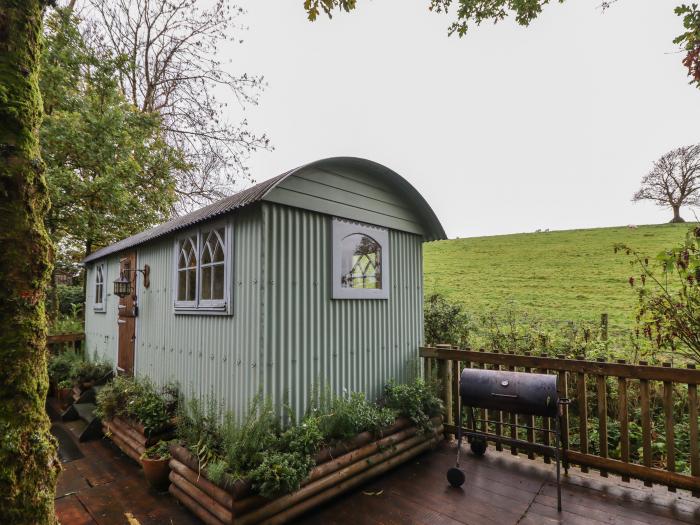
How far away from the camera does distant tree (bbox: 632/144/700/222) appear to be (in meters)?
18.8

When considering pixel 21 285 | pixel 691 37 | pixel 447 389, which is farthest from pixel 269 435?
pixel 691 37

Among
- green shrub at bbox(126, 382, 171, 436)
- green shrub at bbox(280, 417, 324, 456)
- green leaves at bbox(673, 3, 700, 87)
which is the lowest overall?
green shrub at bbox(126, 382, 171, 436)

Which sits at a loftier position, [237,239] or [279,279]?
[237,239]

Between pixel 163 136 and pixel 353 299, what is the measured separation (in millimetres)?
10874

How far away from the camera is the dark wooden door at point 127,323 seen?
5342 millimetres

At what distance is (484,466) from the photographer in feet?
11.5

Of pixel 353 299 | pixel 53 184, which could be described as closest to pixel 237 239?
pixel 353 299

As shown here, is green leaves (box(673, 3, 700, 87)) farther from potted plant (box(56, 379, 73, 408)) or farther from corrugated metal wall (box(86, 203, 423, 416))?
potted plant (box(56, 379, 73, 408))

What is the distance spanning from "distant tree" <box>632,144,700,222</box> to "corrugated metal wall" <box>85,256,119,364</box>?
86.4 ft

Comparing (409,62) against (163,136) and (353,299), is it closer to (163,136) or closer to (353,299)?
(353,299)

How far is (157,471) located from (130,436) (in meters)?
1.09

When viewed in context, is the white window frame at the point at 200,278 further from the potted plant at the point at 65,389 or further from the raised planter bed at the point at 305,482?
the potted plant at the point at 65,389

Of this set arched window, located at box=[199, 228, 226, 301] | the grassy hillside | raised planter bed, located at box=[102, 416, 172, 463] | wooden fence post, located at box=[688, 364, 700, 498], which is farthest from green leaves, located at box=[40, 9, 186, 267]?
wooden fence post, located at box=[688, 364, 700, 498]

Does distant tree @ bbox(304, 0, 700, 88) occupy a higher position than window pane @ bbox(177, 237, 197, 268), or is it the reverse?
distant tree @ bbox(304, 0, 700, 88)
